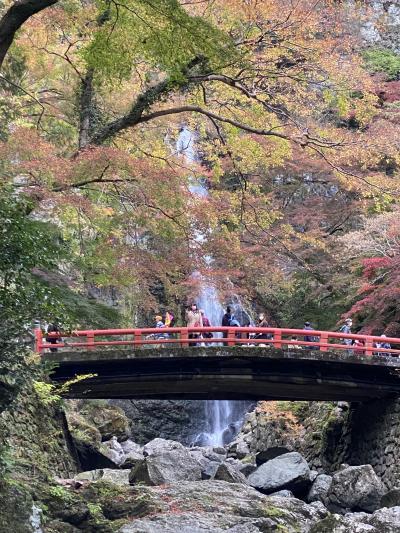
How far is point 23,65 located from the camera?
14.2 m

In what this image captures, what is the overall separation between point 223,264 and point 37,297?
886 centimetres

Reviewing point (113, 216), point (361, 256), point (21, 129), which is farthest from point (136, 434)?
point (21, 129)

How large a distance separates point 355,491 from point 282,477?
5.77 ft

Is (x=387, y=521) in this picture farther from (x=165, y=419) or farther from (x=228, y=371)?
(x=165, y=419)

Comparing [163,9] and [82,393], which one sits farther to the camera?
[82,393]

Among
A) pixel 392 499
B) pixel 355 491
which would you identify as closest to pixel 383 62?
Result: pixel 355 491

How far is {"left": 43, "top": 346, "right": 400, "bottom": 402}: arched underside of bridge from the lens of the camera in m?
15.1

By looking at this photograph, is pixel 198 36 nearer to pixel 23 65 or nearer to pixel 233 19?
pixel 233 19

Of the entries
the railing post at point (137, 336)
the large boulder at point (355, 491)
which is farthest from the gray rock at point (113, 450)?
the large boulder at point (355, 491)

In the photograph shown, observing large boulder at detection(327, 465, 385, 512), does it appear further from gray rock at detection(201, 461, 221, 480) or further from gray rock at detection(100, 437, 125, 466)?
gray rock at detection(100, 437, 125, 466)

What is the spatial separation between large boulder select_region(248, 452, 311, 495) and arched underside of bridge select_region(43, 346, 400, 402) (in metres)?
1.96

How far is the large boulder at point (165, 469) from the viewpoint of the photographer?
1241cm

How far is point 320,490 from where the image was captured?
14.8 meters

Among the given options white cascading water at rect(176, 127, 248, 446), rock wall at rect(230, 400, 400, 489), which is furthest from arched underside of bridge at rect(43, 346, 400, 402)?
white cascading water at rect(176, 127, 248, 446)
